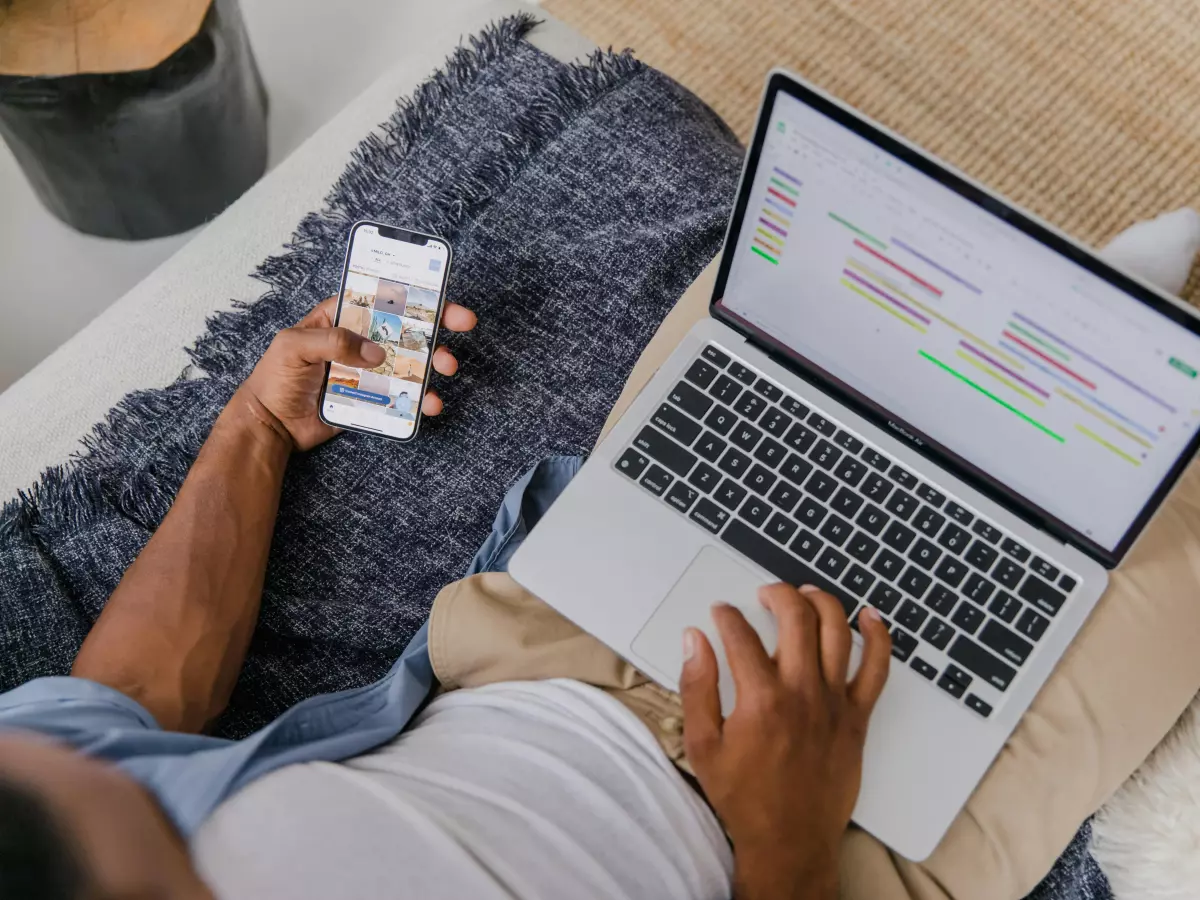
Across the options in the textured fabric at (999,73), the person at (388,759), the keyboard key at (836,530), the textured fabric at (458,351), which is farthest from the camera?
the textured fabric at (999,73)

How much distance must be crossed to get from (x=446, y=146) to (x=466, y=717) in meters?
0.58

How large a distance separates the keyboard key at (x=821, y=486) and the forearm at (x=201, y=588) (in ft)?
1.53

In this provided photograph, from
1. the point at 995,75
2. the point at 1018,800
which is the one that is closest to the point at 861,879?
the point at 1018,800

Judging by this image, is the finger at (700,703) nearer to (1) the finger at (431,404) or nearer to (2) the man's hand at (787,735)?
(2) the man's hand at (787,735)

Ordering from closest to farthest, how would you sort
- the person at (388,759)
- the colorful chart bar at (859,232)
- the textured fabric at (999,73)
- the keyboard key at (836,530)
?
the person at (388,759), the colorful chart bar at (859,232), the keyboard key at (836,530), the textured fabric at (999,73)

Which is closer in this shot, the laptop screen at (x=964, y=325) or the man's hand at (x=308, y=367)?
the laptop screen at (x=964, y=325)

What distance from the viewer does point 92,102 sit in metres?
1.04

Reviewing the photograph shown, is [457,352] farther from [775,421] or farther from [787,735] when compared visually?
[787,735]

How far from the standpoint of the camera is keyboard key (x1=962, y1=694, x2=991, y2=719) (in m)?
0.71

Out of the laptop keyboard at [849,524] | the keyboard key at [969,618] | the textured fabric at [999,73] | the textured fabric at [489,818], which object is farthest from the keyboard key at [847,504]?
the textured fabric at [999,73]

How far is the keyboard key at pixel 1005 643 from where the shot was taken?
0.72 metres

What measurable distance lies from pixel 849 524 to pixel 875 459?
0.19ft

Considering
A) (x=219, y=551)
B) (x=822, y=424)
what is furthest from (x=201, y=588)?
(x=822, y=424)

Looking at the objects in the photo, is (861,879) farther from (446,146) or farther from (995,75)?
(995,75)
